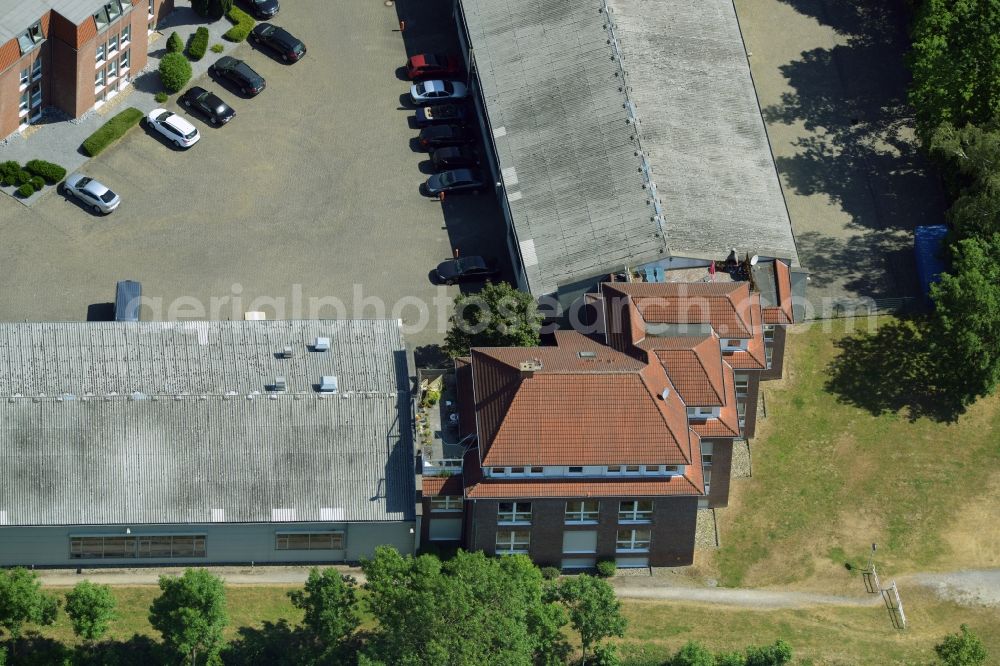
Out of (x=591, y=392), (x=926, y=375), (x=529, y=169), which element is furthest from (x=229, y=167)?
(x=926, y=375)

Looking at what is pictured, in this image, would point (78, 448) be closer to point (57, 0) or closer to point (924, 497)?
point (57, 0)

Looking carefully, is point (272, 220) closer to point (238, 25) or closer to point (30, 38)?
point (238, 25)

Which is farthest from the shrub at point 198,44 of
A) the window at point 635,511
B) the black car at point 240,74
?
the window at point 635,511

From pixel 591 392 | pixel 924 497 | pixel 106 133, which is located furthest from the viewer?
pixel 106 133

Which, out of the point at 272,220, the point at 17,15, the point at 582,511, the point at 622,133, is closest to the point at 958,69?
the point at 622,133

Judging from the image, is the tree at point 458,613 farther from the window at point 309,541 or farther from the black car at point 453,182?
the black car at point 453,182

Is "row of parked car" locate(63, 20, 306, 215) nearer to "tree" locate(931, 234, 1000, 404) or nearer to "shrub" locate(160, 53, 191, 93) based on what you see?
"shrub" locate(160, 53, 191, 93)
